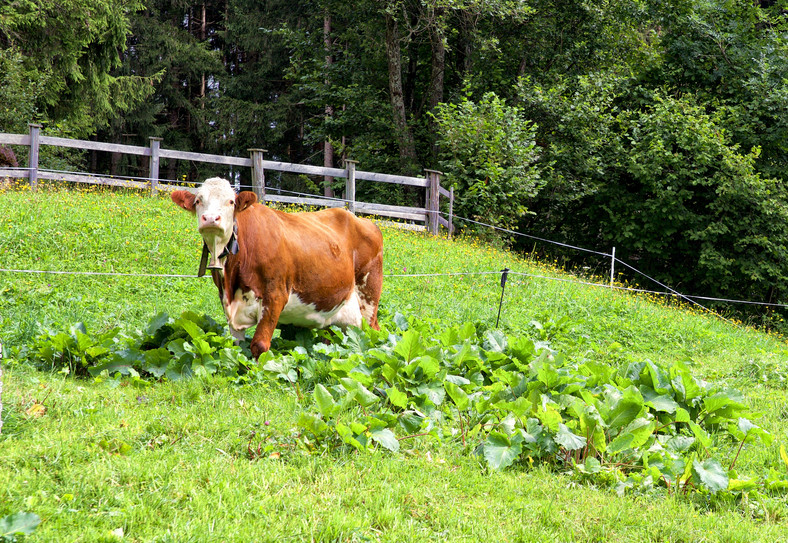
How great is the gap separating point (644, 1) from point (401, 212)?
429 inches

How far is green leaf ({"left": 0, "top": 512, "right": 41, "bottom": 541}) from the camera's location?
2529 mm

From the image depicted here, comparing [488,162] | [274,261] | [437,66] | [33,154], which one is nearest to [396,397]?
[274,261]

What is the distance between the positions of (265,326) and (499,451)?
1963mm

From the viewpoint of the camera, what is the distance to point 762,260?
60.3 ft

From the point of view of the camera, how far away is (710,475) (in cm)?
397

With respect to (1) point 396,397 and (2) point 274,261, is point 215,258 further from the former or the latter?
(1) point 396,397

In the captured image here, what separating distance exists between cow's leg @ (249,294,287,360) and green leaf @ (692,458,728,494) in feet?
9.60

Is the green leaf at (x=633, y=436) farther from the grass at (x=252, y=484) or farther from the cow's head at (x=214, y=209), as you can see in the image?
the cow's head at (x=214, y=209)

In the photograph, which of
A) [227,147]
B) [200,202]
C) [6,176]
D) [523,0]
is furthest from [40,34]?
[200,202]

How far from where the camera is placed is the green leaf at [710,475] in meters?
3.91

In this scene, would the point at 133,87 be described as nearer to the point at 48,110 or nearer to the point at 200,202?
the point at 48,110

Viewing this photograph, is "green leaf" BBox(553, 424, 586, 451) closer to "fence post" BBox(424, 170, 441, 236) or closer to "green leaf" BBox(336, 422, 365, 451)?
"green leaf" BBox(336, 422, 365, 451)

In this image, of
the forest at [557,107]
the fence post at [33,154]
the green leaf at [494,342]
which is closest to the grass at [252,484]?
the green leaf at [494,342]

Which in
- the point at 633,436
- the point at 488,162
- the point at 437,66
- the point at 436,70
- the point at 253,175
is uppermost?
the point at 437,66
